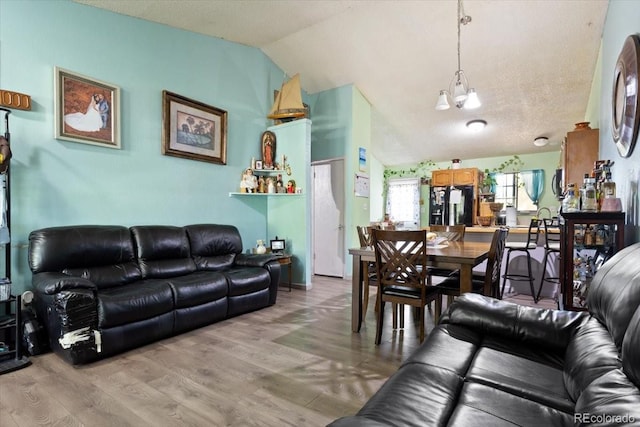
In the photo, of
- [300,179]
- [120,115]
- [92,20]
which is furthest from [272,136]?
[92,20]

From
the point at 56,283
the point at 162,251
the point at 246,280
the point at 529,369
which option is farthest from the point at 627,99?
the point at 56,283

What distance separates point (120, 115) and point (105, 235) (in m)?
1.30

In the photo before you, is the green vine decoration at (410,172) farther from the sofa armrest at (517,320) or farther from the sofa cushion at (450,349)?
the sofa cushion at (450,349)

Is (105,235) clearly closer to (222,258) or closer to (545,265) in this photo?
(222,258)

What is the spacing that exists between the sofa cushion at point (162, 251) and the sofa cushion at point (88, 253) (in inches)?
3.6

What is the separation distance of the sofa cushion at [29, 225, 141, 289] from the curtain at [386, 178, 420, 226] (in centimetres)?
673

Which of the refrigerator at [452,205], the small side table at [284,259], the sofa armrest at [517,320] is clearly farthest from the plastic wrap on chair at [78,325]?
the refrigerator at [452,205]

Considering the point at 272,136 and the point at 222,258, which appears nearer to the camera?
the point at 222,258

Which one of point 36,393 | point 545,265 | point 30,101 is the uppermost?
point 30,101

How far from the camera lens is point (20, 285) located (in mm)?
2760

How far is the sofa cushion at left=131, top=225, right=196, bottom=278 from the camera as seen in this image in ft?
10.7

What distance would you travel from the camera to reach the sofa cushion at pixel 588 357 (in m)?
1.06

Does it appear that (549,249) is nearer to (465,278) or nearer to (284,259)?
(465,278)

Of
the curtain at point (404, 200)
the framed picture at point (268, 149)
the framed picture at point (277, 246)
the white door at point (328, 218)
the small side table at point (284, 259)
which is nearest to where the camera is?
the small side table at point (284, 259)
